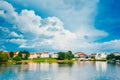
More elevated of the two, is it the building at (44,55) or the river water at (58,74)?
the building at (44,55)

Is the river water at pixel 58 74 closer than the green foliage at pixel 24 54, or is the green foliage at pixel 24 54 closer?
the river water at pixel 58 74

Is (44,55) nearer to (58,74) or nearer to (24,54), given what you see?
(24,54)

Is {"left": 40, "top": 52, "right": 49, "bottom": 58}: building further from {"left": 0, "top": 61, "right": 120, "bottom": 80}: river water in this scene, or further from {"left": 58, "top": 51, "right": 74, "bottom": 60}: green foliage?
{"left": 0, "top": 61, "right": 120, "bottom": 80}: river water

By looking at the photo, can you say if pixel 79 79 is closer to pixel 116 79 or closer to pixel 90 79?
pixel 90 79

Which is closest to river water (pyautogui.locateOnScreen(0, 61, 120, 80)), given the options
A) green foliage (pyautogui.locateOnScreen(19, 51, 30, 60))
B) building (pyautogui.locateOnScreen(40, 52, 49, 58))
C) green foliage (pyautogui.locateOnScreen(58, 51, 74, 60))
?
green foliage (pyautogui.locateOnScreen(19, 51, 30, 60))

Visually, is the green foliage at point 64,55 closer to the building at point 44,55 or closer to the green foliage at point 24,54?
the green foliage at point 24,54

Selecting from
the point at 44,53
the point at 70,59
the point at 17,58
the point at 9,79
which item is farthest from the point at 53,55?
the point at 9,79

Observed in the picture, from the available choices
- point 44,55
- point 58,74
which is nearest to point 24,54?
point 44,55

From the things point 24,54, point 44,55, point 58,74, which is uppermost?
point 44,55

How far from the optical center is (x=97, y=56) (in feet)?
469

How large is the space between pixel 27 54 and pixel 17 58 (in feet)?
35.5

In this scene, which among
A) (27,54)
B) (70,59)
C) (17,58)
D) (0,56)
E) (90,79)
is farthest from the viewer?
(70,59)

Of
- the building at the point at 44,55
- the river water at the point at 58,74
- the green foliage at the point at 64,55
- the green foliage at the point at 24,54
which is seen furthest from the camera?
the building at the point at 44,55

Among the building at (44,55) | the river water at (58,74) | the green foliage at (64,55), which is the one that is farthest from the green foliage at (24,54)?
the river water at (58,74)
